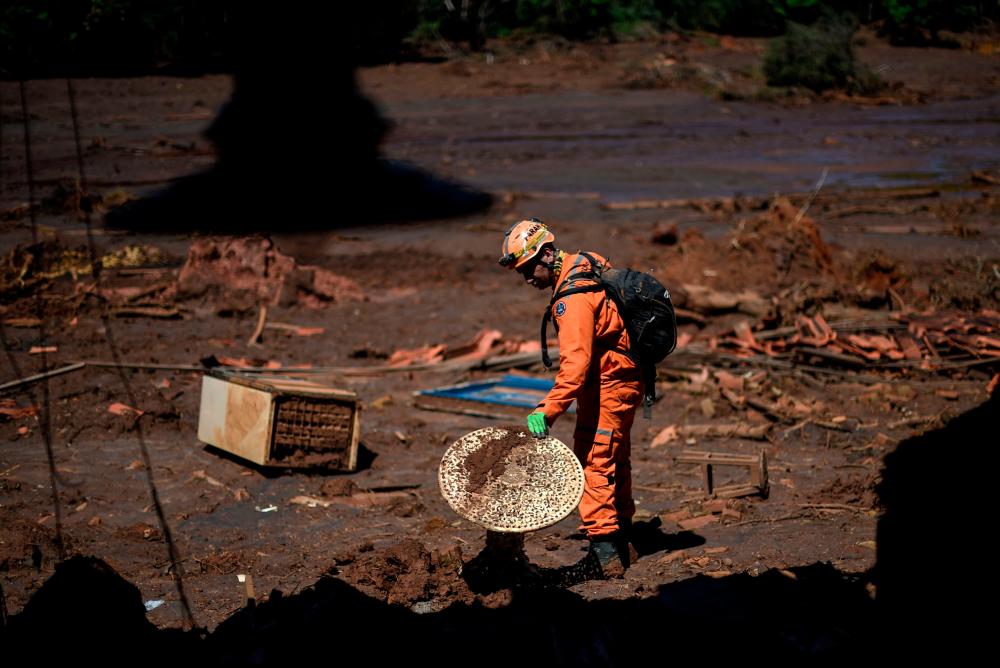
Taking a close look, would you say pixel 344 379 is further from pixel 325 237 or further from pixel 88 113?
pixel 88 113

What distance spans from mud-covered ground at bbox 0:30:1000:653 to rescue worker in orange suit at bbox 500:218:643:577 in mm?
Result: 402

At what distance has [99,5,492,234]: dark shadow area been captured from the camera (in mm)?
16719

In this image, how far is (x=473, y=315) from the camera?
12.6m

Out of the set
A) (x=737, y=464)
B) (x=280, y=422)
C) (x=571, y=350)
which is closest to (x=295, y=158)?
(x=280, y=422)

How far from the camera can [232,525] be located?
717 centimetres

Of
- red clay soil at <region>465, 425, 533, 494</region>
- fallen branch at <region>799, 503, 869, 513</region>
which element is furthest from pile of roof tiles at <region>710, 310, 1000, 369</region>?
red clay soil at <region>465, 425, 533, 494</region>

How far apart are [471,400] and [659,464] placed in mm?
2133

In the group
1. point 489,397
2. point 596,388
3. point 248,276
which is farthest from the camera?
point 248,276

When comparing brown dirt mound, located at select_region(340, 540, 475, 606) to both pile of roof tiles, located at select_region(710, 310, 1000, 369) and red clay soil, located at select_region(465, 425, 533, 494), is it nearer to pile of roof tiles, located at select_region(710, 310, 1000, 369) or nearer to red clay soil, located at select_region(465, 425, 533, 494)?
red clay soil, located at select_region(465, 425, 533, 494)

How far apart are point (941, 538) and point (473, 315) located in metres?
7.55

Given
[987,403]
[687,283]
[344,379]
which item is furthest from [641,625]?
[687,283]

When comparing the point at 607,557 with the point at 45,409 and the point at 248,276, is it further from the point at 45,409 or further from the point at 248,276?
the point at 248,276

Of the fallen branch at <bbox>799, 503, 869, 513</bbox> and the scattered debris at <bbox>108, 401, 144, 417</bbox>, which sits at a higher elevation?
the fallen branch at <bbox>799, 503, 869, 513</bbox>

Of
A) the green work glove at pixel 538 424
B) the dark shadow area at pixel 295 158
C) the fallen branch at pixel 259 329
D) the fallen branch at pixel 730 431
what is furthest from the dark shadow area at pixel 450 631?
the dark shadow area at pixel 295 158
